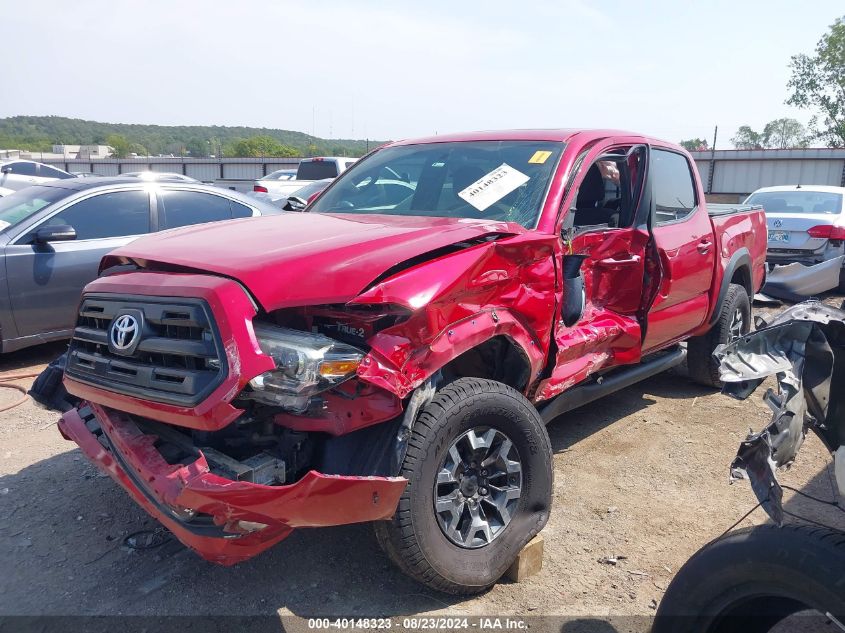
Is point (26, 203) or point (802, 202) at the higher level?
point (26, 203)

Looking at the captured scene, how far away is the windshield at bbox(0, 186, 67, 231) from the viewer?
6.02 m

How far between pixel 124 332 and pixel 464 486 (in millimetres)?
1530

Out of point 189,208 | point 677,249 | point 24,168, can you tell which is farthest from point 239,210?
point 24,168

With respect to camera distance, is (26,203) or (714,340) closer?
(714,340)

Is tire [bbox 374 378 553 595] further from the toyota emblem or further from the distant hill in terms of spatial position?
the distant hill

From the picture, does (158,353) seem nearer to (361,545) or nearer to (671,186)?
(361,545)

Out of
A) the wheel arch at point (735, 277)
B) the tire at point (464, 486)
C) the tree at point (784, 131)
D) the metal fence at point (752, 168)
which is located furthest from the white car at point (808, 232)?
the tree at point (784, 131)

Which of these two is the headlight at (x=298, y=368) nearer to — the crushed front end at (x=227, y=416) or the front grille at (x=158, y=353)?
the crushed front end at (x=227, y=416)

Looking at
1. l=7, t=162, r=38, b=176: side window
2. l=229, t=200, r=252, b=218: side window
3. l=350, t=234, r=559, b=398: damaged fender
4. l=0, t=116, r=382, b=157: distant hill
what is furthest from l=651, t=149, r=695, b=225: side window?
l=0, t=116, r=382, b=157: distant hill

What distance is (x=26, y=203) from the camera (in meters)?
6.26

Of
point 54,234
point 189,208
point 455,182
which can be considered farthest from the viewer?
point 189,208

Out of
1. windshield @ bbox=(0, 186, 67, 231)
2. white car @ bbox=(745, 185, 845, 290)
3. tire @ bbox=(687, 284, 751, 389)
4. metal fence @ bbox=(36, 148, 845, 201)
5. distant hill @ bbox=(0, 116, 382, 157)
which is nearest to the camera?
tire @ bbox=(687, 284, 751, 389)

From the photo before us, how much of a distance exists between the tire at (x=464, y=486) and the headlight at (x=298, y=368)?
42 centimetres

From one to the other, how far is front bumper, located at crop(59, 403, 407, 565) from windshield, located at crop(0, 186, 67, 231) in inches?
166
